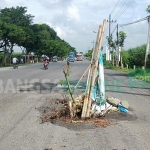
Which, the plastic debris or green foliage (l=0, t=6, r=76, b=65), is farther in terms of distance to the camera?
green foliage (l=0, t=6, r=76, b=65)

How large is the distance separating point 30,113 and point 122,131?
2.99 metres

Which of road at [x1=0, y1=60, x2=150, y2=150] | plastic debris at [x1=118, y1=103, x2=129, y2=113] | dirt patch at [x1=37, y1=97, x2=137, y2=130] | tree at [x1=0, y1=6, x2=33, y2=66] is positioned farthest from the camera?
tree at [x1=0, y1=6, x2=33, y2=66]

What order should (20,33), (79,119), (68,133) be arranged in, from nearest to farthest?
(68,133), (79,119), (20,33)

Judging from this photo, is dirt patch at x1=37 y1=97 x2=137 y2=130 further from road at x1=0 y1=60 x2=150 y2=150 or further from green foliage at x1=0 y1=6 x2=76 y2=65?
green foliage at x1=0 y1=6 x2=76 y2=65

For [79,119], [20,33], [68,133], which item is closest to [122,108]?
[79,119]

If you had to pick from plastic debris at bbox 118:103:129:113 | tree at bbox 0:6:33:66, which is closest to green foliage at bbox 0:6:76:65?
tree at bbox 0:6:33:66

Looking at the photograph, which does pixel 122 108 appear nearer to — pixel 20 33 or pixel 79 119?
pixel 79 119

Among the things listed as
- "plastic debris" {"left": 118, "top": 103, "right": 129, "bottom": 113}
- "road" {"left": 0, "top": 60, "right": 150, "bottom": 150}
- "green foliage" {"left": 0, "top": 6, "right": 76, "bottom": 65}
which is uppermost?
"green foliage" {"left": 0, "top": 6, "right": 76, "bottom": 65}

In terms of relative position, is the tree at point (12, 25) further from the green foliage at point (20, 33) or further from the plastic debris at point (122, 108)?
the plastic debris at point (122, 108)

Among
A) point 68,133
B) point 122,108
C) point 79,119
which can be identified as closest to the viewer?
point 68,133

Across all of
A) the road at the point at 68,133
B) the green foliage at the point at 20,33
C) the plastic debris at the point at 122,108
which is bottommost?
the road at the point at 68,133

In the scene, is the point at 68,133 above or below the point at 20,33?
below

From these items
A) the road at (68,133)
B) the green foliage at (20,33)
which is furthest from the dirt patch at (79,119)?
the green foliage at (20,33)

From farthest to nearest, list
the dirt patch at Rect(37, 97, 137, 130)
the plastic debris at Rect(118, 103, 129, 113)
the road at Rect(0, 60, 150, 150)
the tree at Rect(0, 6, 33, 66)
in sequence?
the tree at Rect(0, 6, 33, 66) < the plastic debris at Rect(118, 103, 129, 113) < the dirt patch at Rect(37, 97, 137, 130) < the road at Rect(0, 60, 150, 150)
